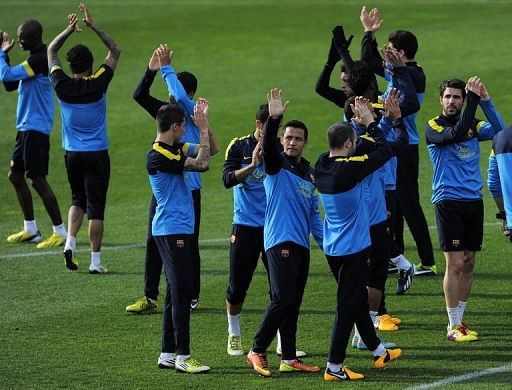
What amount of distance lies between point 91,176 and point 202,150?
14.9 ft

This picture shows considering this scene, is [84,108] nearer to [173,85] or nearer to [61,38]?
[61,38]

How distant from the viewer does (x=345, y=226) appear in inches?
405

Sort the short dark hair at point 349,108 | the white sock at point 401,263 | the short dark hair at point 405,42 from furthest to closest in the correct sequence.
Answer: the short dark hair at point 405,42
the white sock at point 401,263
the short dark hair at point 349,108

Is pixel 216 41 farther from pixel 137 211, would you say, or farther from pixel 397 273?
pixel 397 273

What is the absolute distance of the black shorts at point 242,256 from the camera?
1123 centimetres

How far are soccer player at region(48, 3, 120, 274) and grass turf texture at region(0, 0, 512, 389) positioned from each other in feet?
1.87

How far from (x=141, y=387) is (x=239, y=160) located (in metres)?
2.30

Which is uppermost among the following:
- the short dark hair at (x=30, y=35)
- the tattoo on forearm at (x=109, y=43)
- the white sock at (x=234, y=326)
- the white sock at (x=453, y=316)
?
the short dark hair at (x=30, y=35)

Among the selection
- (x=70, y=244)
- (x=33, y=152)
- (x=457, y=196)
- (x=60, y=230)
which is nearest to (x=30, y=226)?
(x=60, y=230)

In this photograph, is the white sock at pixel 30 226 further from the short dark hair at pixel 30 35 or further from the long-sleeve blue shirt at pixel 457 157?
the long-sleeve blue shirt at pixel 457 157

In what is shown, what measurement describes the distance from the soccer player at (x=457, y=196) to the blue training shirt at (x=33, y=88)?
6.79m

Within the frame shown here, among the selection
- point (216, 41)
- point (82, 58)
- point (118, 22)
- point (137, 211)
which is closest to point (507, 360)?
point (82, 58)

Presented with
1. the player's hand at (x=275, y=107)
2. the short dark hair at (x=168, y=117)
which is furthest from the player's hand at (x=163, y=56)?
the player's hand at (x=275, y=107)

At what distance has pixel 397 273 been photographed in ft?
47.3
